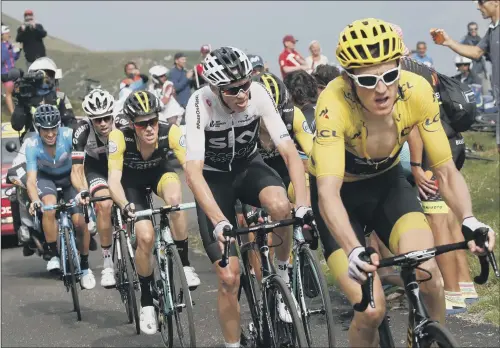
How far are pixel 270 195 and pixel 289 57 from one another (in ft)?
35.0

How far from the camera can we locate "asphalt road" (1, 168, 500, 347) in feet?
28.1

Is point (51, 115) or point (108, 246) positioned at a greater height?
point (51, 115)

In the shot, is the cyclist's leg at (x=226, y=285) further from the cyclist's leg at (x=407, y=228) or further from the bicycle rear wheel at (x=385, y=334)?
the bicycle rear wheel at (x=385, y=334)

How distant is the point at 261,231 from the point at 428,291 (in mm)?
1634

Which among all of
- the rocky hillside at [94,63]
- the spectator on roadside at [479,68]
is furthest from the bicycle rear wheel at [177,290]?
the rocky hillside at [94,63]

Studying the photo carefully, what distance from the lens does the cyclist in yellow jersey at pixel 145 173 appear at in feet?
29.6

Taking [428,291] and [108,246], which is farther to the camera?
[108,246]

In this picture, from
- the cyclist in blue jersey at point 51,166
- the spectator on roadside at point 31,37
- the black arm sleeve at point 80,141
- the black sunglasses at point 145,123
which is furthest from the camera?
the spectator on roadside at point 31,37

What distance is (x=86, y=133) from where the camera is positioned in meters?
11.2

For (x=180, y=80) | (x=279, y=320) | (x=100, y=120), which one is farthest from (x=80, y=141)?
(x=180, y=80)

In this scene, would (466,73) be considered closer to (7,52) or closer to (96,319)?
(7,52)

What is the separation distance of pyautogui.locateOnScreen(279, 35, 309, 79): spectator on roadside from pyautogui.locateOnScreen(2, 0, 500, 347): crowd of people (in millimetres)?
6183

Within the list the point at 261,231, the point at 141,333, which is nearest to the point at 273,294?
the point at 261,231

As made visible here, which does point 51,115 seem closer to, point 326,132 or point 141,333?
point 141,333
